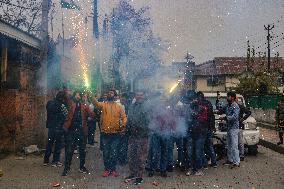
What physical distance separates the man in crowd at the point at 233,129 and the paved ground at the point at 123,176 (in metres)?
→ 0.32

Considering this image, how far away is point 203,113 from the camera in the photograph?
32.7 ft

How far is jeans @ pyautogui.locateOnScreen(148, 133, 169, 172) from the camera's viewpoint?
9.34m

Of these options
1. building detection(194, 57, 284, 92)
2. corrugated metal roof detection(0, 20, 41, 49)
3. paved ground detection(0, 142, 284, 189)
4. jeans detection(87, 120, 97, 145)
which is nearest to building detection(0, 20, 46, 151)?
corrugated metal roof detection(0, 20, 41, 49)

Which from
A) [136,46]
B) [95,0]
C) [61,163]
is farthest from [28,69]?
[136,46]

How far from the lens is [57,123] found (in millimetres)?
10469

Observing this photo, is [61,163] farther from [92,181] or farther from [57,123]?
[92,181]

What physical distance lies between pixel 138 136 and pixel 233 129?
3111 mm

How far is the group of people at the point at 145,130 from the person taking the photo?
29.5ft

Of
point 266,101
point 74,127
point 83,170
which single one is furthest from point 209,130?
point 266,101

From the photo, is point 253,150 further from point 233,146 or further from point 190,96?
point 190,96

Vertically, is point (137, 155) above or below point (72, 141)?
below

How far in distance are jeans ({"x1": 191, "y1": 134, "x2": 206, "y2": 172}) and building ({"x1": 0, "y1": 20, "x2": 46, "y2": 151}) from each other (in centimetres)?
521

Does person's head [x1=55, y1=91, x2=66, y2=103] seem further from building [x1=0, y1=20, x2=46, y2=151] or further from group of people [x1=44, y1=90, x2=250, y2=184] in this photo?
building [x1=0, y1=20, x2=46, y2=151]

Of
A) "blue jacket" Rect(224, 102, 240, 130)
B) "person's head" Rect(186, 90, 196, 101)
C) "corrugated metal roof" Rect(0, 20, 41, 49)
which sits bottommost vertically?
"blue jacket" Rect(224, 102, 240, 130)
